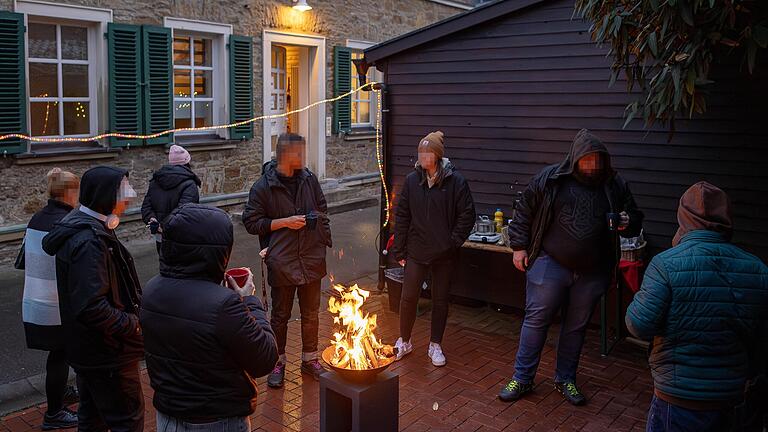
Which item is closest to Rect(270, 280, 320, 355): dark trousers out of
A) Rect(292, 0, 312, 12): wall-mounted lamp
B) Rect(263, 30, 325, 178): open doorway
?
Rect(263, 30, 325, 178): open doorway

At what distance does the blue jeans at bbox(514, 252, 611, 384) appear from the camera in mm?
5449

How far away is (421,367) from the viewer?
20.5ft

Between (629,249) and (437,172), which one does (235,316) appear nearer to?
(437,172)

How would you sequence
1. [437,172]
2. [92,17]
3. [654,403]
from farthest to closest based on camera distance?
[92,17] < [437,172] < [654,403]

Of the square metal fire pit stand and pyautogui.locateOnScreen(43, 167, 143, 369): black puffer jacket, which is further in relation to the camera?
the square metal fire pit stand

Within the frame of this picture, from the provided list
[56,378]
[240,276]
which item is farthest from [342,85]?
[240,276]

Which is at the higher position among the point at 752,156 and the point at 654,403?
the point at 752,156

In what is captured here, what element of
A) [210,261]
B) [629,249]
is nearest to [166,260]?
[210,261]

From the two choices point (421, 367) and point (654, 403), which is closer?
point (654, 403)

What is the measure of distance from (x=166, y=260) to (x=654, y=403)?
2501 mm

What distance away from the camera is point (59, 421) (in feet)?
16.1

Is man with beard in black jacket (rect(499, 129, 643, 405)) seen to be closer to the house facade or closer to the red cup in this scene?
the red cup

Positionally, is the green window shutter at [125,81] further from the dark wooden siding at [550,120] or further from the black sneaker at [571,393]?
the black sneaker at [571,393]

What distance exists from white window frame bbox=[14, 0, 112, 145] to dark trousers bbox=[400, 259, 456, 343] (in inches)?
238
